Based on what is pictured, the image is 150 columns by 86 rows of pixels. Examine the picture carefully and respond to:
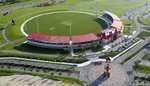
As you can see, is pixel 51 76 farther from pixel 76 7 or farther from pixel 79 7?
pixel 79 7

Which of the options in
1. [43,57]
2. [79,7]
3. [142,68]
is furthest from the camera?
[79,7]

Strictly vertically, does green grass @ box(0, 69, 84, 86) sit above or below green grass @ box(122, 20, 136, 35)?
below

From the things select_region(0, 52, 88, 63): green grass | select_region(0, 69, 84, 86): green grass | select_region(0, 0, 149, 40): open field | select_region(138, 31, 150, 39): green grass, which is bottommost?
select_region(0, 69, 84, 86): green grass

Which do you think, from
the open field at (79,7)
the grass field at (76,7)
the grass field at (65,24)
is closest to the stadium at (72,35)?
the grass field at (65,24)

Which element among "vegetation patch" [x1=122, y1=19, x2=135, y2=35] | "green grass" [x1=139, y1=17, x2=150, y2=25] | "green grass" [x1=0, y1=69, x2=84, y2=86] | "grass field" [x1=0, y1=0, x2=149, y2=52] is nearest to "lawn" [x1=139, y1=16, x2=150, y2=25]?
"green grass" [x1=139, y1=17, x2=150, y2=25]

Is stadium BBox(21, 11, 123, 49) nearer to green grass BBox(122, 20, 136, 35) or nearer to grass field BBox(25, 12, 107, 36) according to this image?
grass field BBox(25, 12, 107, 36)

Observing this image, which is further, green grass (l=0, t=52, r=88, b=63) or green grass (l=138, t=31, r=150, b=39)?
green grass (l=138, t=31, r=150, b=39)

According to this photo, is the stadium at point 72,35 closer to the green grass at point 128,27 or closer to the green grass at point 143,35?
the green grass at point 128,27

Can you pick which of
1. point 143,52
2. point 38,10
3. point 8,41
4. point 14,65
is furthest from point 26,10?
point 143,52

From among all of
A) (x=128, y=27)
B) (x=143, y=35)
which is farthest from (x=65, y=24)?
(x=143, y=35)
